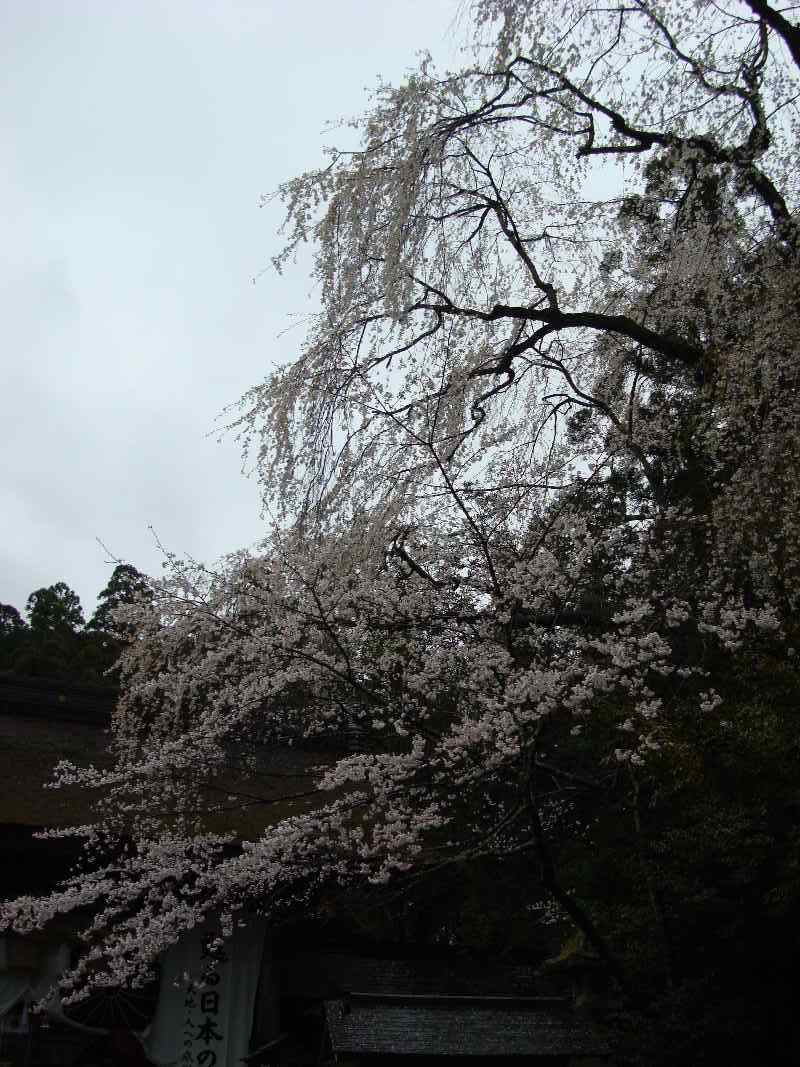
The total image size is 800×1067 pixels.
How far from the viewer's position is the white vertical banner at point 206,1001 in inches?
262

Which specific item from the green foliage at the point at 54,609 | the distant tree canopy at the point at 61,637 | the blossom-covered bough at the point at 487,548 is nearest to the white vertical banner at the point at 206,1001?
the blossom-covered bough at the point at 487,548

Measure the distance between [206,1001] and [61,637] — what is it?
36.8ft

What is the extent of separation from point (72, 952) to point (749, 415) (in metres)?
5.52

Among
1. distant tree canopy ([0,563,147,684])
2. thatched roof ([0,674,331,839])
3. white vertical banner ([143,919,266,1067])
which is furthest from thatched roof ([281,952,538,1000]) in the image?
distant tree canopy ([0,563,147,684])

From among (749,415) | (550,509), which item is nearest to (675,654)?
(550,509)

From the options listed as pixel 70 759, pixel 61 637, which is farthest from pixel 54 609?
pixel 70 759

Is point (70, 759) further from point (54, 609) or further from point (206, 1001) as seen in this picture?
point (54, 609)

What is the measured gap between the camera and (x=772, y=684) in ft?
16.9

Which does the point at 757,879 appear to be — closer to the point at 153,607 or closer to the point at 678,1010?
the point at 678,1010

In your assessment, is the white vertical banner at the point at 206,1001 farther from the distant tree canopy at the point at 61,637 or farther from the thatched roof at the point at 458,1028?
the distant tree canopy at the point at 61,637

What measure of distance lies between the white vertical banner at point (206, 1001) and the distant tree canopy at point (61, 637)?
4579 mm

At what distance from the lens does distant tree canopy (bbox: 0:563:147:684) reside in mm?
13505

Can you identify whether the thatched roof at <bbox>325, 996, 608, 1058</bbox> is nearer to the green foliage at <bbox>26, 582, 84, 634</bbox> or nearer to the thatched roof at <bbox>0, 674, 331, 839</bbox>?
the thatched roof at <bbox>0, 674, 331, 839</bbox>

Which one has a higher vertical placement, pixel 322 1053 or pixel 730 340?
pixel 730 340
